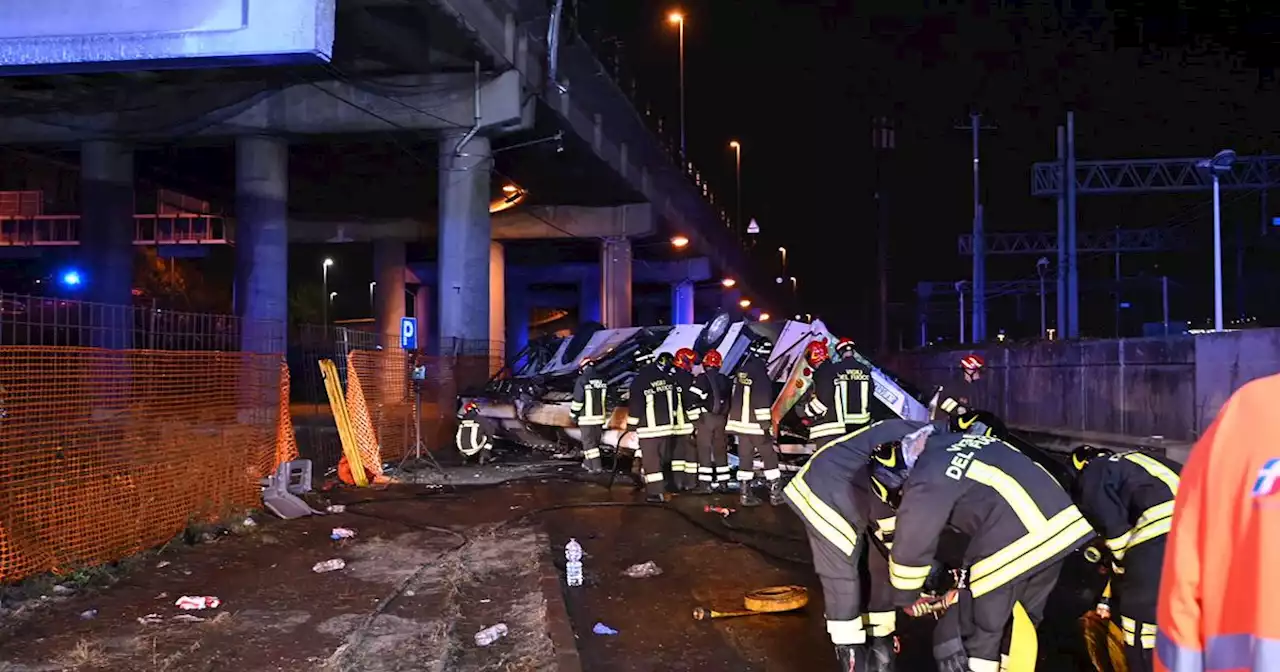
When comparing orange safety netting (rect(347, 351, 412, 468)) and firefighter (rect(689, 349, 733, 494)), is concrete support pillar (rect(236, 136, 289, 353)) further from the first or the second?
firefighter (rect(689, 349, 733, 494))

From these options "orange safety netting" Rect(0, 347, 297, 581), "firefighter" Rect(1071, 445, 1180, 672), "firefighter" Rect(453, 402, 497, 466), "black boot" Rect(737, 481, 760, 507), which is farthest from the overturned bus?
"firefighter" Rect(1071, 445, 1180, 672)

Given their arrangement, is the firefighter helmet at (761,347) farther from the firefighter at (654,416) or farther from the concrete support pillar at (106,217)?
the concrete support pillar at (106,217)

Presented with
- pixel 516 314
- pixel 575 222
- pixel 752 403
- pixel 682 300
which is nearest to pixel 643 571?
pixel 752 403

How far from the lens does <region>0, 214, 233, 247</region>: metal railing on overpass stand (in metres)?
33.2

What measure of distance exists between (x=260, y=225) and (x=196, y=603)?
689 inches

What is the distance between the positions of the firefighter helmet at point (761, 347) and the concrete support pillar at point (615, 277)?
65.5 ft

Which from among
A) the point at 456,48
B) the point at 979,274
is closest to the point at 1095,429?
the point at 456,48

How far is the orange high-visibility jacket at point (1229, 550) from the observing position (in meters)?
1.35

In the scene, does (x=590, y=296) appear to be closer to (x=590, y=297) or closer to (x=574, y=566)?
(x=590, y=297)

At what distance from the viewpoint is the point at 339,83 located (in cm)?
2111

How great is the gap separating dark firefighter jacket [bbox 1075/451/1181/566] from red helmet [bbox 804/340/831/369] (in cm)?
656

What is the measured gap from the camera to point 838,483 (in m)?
4.26

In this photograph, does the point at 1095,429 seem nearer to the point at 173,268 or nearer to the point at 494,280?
the point at 494,280

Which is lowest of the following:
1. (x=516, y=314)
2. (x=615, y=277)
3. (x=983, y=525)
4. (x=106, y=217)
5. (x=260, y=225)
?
(x=983, y=525)
